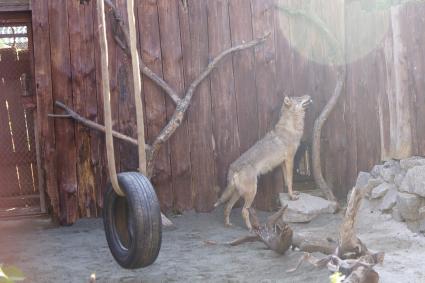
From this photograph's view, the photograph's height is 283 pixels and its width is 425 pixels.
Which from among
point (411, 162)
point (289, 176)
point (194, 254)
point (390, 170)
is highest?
point (411, 162)

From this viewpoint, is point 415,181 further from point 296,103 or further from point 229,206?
point 229,206

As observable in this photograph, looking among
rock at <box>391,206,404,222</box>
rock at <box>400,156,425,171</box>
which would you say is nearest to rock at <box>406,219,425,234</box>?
rock at <box>391,206,404,222</box>

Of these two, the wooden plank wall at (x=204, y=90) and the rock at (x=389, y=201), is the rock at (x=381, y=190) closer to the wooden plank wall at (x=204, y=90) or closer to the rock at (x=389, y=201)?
the rock at (x=389, y=201)

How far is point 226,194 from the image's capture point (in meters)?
7.77

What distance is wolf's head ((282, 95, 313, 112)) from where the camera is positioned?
7957 mm

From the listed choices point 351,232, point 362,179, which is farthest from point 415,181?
point 351,232

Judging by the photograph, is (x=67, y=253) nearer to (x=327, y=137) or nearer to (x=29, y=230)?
(x=29, y=230)

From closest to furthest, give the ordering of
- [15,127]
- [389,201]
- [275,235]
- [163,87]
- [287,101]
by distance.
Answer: [275,235]
[389,201]
[163,87]
[287,101]
[15,127]

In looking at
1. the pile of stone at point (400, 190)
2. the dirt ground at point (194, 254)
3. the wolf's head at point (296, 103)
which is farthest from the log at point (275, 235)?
the wolf's head at point (296, 103)

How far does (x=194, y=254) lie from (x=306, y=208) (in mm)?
1789

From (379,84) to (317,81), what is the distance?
3.71ft

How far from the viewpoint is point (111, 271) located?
19.2 ft

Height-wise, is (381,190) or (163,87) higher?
(163,87)

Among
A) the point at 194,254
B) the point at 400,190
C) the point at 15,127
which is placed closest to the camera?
the point at 194,254
